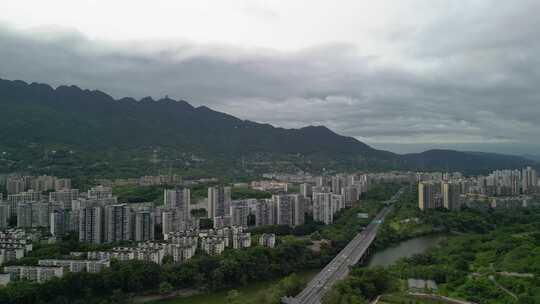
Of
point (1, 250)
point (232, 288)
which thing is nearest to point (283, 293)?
point (232, 288)

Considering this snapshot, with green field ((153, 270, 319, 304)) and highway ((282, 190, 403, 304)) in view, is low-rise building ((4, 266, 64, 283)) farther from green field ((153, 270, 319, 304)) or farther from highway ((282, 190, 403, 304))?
highway ((282, 190, 403, 304))

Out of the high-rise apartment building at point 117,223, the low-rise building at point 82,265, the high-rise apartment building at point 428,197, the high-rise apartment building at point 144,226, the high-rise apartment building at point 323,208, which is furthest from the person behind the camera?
the high-rise apartment building at point 428,197

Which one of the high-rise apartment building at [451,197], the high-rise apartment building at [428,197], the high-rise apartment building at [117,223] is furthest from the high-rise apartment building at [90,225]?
the high-rise apartment building at [451,197]

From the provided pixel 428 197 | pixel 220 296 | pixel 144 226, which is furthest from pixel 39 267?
pixel 428 197

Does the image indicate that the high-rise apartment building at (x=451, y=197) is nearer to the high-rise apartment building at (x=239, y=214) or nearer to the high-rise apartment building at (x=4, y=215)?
the high-rise apartment building at (x=239, y=214)

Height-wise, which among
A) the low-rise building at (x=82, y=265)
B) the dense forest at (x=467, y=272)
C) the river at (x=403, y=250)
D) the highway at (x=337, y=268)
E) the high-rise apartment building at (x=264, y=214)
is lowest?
the river at (x=403, y=250)

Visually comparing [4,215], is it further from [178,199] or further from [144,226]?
[178,199]

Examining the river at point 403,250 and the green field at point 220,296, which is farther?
the river at point 403,250

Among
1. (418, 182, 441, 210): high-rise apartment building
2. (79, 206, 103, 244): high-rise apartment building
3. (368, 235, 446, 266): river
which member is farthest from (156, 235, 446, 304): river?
(418, 182, 441, 210): high-rise apartment building

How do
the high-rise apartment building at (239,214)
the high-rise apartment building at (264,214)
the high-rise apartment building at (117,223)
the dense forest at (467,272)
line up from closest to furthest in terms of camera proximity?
the dense forest at (467,272) < the high-rise apartment building at (117,223) < the high-rise apartment building at (239,214) < the high-rise apartment building at (264,214)
